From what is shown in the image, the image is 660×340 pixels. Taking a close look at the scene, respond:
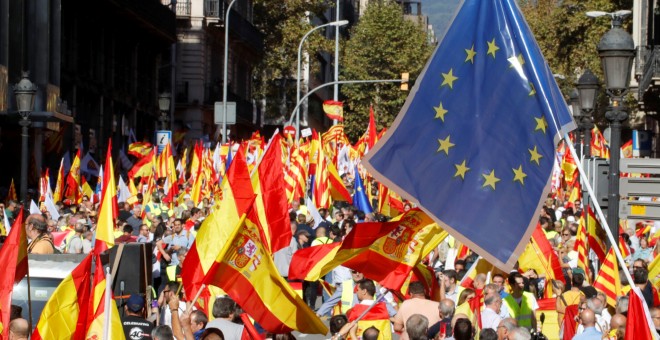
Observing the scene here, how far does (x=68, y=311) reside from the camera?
10.3m

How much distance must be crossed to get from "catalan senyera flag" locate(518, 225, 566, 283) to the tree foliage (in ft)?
127

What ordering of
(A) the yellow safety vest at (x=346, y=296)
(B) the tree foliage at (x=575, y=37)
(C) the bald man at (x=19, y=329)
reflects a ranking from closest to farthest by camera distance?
1. (C) the bald man at (x=19, y=329)
2. (A) the yellow safety vest at (x=346, y=296)
3. (B) the tree foliage at (x=575, y=37)

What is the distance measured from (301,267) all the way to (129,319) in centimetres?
208

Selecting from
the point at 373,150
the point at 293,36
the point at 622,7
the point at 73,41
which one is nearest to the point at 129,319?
the point at 373,150

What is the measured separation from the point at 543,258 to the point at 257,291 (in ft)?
17.3

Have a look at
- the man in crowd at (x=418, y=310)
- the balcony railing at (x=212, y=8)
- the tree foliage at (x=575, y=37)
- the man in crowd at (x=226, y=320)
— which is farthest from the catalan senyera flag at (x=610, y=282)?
the balcony railing at (x=212, y=8)

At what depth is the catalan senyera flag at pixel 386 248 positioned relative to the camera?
10727 mm

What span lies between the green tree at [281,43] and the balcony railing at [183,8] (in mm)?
8943

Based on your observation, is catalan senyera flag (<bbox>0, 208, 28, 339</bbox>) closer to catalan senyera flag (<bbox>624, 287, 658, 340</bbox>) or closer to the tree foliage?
catalan senyera flag (<bbox>624, 287, 658, 340</bbox>)

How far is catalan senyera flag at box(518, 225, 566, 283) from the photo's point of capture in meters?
15.3

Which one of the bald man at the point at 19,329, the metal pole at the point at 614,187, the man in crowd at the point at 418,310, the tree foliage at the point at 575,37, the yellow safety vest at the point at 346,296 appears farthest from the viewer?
the tree foliage at the point at 575,37

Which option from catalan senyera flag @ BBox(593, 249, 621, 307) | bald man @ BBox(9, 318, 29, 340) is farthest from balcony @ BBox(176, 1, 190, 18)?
bald man @ BBox(9, 318, 29, 340)

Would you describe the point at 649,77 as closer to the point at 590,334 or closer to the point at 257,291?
the point at 590,334

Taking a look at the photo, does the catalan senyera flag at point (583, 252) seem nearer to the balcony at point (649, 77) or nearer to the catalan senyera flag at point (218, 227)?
the catalan senyera flag at point (218, 227)
